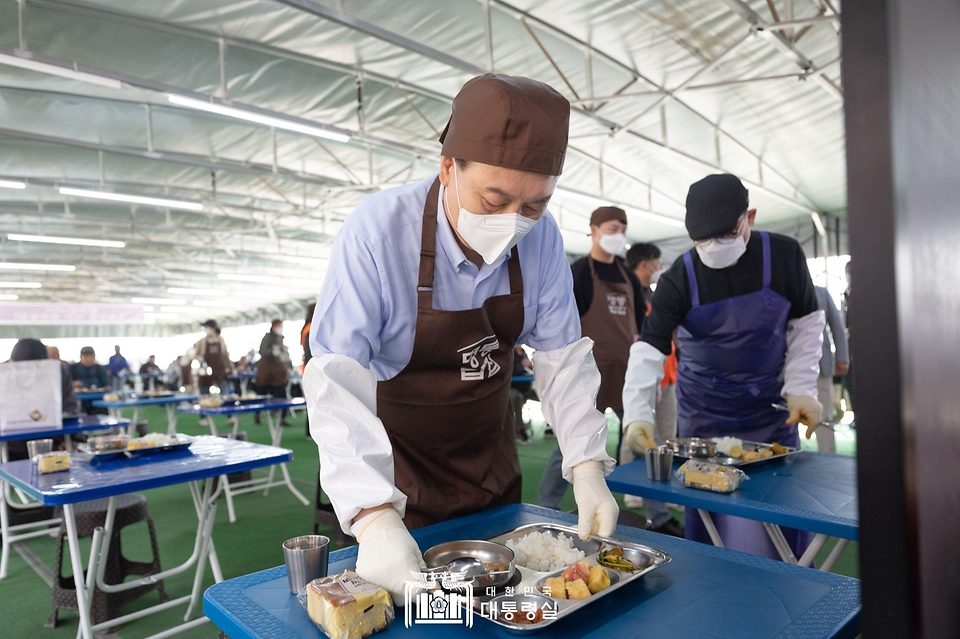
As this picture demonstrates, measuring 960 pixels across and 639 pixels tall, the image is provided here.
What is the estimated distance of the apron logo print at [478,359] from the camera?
1543mm

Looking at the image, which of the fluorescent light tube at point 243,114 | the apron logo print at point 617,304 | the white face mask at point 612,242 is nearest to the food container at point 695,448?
the apron logo print at point 617,304

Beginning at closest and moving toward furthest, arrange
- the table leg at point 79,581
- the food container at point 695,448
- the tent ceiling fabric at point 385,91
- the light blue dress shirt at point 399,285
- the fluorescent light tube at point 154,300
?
the light blue dress shirt at point 399,285 → the food container at point 695,448 → the table leg at point 79,581 → the tent ceiling fabric at point 385,91 → the fluorescent light tube at point 154,300

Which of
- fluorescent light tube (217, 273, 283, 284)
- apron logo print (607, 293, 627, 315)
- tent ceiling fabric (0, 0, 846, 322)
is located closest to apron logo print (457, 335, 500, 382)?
apron logo print (607, 293, 627, 315)

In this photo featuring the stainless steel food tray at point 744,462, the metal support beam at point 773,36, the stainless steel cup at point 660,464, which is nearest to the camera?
the stainless steel cup at point 660,464

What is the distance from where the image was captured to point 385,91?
27.0 ft

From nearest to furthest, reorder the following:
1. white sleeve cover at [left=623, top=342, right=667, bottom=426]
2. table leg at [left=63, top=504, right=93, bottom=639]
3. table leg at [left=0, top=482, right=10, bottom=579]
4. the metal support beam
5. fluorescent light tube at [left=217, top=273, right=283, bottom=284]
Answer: white sleeve cover at [left=623, top=342, right=667, bottom=426] < table leg at [left=63, top=504, right=93, bottom=639] < table leg at [left=0, top=482, right=10, bottom=579] < the metal support beam < fluorescent light tube at [left=217, top=273, right=283, bottom=284]

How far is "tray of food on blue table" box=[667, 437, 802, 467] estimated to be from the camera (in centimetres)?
211

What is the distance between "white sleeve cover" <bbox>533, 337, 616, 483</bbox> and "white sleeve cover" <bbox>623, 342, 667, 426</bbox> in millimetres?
666

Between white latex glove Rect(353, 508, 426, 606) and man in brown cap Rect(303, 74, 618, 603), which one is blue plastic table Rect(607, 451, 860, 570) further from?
white latex glove Rect(353, 508, 426, 606)

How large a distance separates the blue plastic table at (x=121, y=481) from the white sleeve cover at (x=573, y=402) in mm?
1473

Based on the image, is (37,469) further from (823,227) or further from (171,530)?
(823,227)

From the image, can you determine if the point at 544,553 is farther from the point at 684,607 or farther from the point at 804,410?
the point at 804,410

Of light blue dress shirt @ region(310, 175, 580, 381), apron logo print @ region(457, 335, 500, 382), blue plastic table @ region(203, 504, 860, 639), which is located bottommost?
blue plastic table @ region(203, 504, 860, 639)

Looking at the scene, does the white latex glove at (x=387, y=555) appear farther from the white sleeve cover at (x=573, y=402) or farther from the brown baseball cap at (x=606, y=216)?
the brown baseball cap at (x=606, y=216)
